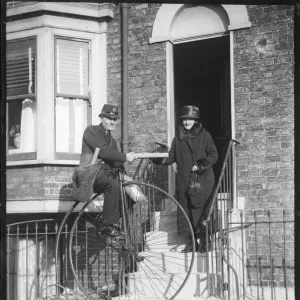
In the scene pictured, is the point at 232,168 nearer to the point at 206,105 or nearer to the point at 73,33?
the point at 73,33

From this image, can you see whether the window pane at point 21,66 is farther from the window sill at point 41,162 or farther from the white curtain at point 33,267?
the white curtain at point 33,267

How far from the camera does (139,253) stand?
8.11 m

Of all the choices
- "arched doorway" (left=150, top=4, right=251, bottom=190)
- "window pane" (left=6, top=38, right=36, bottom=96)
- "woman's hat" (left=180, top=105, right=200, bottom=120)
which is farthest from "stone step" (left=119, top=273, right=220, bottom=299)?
"window pane" (left=6, top=38, right=36, bottom=96)

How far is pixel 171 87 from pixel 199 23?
111 cm

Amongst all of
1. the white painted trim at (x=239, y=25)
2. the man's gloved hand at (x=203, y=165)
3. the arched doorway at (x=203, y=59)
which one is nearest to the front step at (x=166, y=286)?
the man's gloved hand at (x=203, y=165)

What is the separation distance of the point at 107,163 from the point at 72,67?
8.00 ft

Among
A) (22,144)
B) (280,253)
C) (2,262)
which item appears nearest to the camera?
(2,262)

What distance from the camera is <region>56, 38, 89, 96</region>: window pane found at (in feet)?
30.6

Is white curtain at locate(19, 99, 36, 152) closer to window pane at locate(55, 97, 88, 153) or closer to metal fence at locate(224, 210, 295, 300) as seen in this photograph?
window pane at locate(55, 97, 88, 153)

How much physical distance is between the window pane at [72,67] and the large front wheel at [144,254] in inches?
76.1

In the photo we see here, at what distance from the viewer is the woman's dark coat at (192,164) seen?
7871 millimetres

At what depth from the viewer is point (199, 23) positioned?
9312mm

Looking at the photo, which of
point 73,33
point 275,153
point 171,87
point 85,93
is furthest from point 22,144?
point 275,153

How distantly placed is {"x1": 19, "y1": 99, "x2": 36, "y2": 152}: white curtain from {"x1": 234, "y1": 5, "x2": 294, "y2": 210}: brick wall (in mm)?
3187
